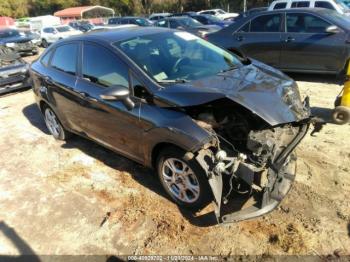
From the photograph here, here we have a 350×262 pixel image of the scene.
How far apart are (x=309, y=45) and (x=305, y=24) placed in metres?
0.53

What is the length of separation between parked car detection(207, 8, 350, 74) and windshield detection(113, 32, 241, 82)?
265 cm

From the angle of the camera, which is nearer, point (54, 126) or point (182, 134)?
point (182, 134)

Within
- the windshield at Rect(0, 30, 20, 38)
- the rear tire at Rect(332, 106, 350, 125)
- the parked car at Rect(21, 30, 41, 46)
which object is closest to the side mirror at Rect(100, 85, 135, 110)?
the rear tire at Rect(332, 106, 350, 125)

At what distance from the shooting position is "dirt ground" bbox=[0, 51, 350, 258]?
10.1 ft

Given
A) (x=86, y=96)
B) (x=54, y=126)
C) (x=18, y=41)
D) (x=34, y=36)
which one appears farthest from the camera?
(x=34, y=36)


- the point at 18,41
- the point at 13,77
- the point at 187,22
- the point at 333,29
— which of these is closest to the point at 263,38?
the point at 333,29

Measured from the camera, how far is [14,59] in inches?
406

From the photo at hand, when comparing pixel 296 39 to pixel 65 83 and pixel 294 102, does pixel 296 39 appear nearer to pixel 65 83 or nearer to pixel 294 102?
pixel 294 102

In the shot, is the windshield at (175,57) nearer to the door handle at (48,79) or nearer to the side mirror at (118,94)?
the side mirror at (118,94)

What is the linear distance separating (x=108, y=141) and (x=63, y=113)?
3.91 ft

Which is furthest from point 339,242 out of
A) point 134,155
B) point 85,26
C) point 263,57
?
point 85,26

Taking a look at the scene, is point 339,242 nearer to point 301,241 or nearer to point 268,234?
point 301,241

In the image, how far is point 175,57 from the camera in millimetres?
4000

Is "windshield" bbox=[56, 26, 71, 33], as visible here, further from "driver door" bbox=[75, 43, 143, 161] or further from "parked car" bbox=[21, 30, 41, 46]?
"driver door" bbox=[75, 43, 143, 161]
